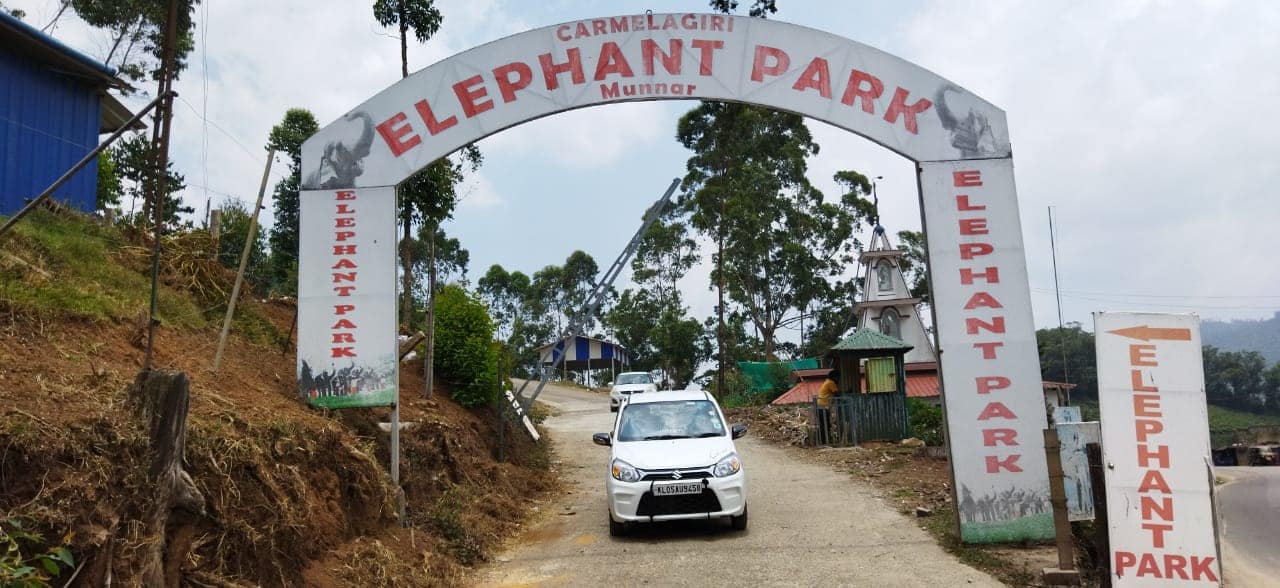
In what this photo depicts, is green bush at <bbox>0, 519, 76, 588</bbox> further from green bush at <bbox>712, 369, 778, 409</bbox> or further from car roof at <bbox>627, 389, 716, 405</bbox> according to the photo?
green bush at <bbox>712, 369, 778, 409</bbox>

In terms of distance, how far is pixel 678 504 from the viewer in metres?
8.71

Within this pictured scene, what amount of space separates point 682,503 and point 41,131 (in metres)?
11.5

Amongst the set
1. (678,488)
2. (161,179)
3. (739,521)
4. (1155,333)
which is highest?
(161,179)

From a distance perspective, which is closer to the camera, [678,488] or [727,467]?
[678,488]

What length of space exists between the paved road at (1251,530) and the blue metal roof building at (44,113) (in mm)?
15438

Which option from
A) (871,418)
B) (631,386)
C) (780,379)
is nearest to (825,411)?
(871,418)

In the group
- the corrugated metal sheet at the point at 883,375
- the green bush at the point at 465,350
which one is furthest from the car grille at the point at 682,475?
the corrugated metal sheet at the point at 883,375

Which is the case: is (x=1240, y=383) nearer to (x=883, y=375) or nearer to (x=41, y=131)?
(x=883, y=375)

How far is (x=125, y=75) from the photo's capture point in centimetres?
2278

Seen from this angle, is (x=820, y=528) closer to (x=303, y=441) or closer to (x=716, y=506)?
→ (x=716, y=506)

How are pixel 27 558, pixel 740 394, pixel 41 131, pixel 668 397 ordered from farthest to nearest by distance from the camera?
pixel 740 394, pixel 41 131, pixel 668 397, pixel 27 558

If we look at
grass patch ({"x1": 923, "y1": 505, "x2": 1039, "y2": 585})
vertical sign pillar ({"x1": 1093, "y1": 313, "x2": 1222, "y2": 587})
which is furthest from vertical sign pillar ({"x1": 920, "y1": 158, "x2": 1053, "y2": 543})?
vertical sign pillar ({"x1": 1093, "y1": 313, "x2": 1222, "y2": 587})

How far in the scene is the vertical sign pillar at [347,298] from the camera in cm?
905

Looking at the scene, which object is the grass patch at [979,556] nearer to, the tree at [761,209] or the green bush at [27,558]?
the green bush at [27,558]
